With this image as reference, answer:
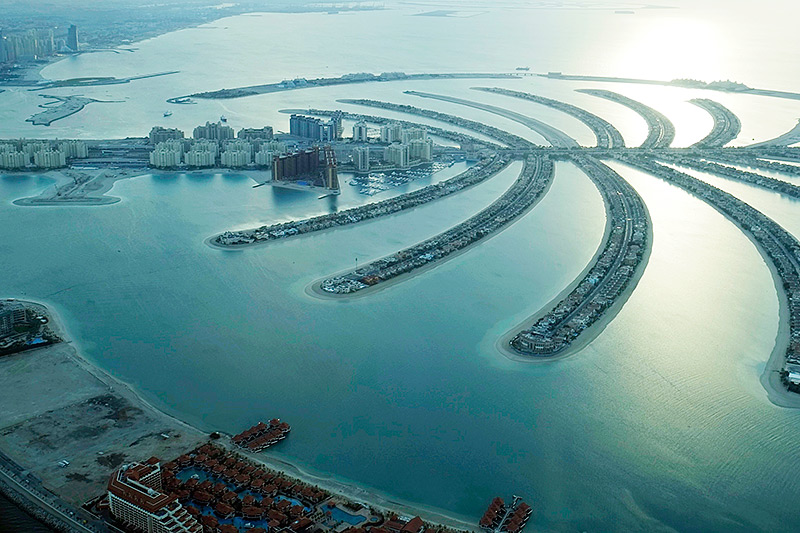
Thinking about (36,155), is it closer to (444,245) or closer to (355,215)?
(355,215)

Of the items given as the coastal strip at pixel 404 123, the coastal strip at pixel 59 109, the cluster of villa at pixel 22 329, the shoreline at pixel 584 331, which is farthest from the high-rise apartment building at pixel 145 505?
the coastal strip at pixel 59 109

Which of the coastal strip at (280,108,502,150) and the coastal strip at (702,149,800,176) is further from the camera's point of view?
Answer: the coastal strip at (280,108,502,150)

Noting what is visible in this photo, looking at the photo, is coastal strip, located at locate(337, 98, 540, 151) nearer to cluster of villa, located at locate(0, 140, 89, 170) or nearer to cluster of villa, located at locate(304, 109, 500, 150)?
cluster of villa, located at locate(304, 109, 500, 150)

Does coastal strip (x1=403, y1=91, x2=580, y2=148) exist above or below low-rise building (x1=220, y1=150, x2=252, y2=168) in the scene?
above

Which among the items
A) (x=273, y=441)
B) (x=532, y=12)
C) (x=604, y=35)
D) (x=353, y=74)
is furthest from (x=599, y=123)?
(x=532, y=12)

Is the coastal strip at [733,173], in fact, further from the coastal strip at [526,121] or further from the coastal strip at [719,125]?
the coastal strip at [526,121]

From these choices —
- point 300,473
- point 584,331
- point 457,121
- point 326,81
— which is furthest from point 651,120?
point 300,473

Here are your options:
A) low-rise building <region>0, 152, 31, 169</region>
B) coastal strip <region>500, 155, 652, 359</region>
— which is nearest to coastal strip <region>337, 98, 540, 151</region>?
coastal strip <region>500, 155, 652, 359</region>
